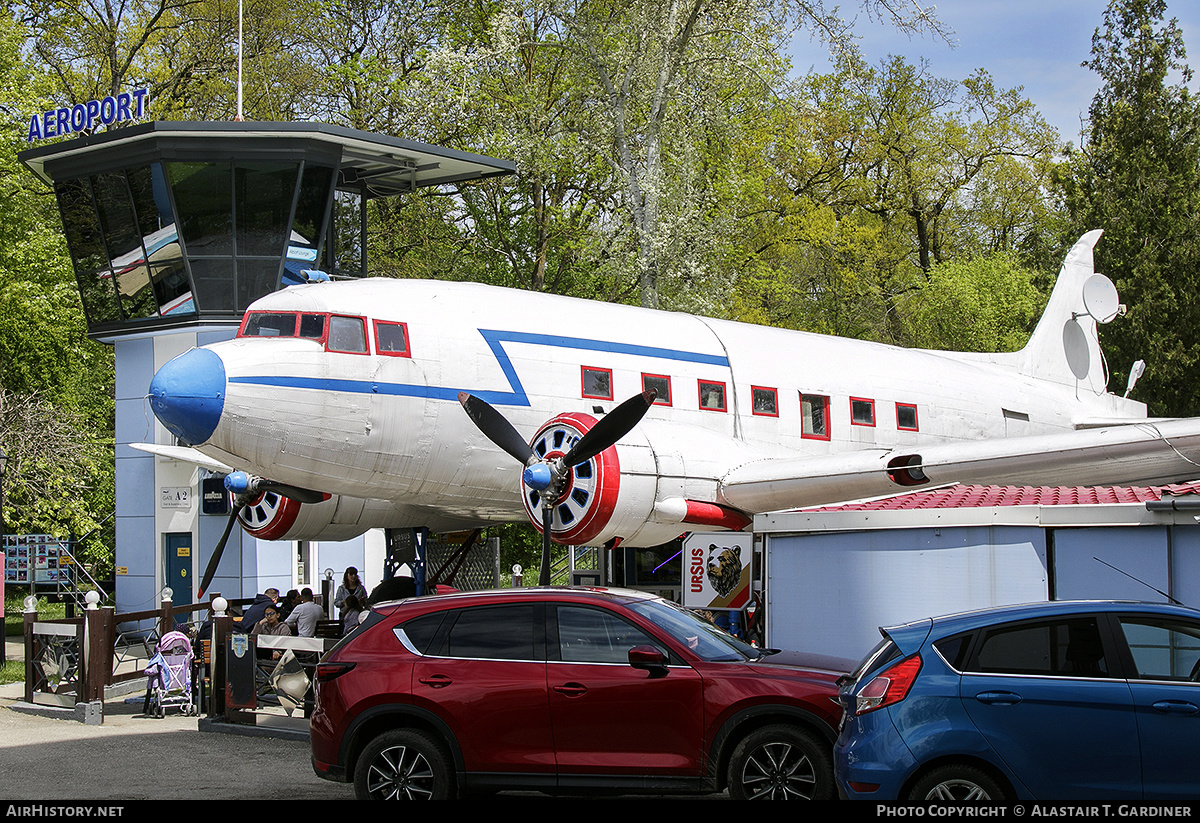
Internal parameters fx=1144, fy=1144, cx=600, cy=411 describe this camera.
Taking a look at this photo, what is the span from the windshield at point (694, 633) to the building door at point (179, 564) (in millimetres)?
18225

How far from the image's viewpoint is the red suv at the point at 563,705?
27.9 feet

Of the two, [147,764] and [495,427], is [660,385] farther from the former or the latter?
[147,764]

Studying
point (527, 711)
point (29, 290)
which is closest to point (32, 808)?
point (527, 711)

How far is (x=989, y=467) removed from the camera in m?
14.8

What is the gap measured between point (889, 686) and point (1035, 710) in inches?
33.3

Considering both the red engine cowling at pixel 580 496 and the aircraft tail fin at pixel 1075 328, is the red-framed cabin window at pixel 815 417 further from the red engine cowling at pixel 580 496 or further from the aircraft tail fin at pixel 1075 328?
the aircraft tail fin at pixel 1075 328

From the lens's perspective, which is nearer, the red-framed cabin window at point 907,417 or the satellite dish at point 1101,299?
the red-framed cabin window at point 907,417

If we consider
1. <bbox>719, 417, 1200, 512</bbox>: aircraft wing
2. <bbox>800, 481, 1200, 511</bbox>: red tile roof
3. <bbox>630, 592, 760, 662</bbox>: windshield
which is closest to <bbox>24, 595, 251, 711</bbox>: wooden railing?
<bbox>719, 417, 1200, 512</bbox>: aircraft wing

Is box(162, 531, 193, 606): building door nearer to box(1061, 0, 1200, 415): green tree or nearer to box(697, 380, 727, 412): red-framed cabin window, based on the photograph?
box(697, 380, 727, 412): red-framed cabin window

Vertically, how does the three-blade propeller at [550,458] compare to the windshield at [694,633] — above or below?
above

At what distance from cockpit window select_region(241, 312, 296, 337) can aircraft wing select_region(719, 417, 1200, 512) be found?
614 cm

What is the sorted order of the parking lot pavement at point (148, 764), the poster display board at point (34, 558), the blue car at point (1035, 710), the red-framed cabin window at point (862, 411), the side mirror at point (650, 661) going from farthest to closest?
the poster display board at point (34, 558), the red-framed cabin window at point (862, 411), the parking lot pavement at point (148, 764), the side mirror at point (650, 661), the blue car at point (1035, 710)

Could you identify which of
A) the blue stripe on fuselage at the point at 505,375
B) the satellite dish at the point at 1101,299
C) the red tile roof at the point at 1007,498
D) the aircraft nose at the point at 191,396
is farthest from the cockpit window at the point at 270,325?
the satellite dish at the point at 1101,299

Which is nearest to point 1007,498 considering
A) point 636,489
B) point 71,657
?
point 636,489
